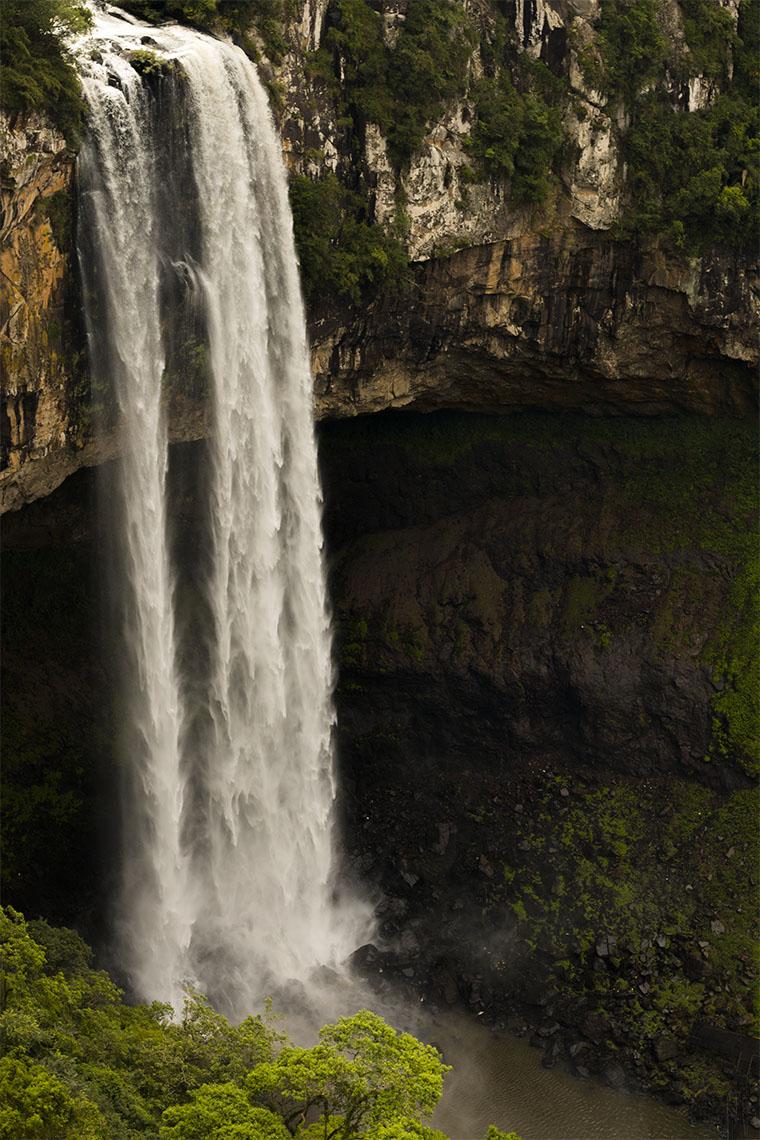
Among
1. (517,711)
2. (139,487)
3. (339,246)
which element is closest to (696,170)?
(339,246)

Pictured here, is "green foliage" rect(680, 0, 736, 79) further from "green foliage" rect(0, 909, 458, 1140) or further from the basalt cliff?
"green foliage" rect(0, 909, 458, 1140)

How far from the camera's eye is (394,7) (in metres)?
27.8

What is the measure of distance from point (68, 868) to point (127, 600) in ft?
20.1

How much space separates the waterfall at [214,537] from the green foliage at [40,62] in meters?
0.59

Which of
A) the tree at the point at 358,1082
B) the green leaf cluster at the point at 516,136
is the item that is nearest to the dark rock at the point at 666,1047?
the tree at the point at 358,1082

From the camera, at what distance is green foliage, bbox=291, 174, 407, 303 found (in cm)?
2653

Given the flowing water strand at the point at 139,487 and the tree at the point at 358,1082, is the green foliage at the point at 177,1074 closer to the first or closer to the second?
the tree at the point at 358,1082

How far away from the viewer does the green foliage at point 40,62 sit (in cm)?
2028

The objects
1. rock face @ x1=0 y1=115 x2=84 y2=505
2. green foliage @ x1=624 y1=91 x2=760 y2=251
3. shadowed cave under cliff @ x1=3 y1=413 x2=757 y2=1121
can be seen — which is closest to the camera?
rock face @ x1=0 y1=115 x2=84 y2=505

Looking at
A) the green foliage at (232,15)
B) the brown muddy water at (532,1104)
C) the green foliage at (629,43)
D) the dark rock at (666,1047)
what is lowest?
the brown muddy water at (532,1104)

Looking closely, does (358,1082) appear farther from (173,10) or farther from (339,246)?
(173,10)

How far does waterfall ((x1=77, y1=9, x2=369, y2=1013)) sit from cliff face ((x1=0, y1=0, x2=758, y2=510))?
1.27 m

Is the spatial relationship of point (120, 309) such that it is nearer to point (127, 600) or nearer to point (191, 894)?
point (127, 600)

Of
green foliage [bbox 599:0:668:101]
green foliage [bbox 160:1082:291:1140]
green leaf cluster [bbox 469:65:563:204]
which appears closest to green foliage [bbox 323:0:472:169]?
green leaf cluster [bbox 469:65:563:204]
